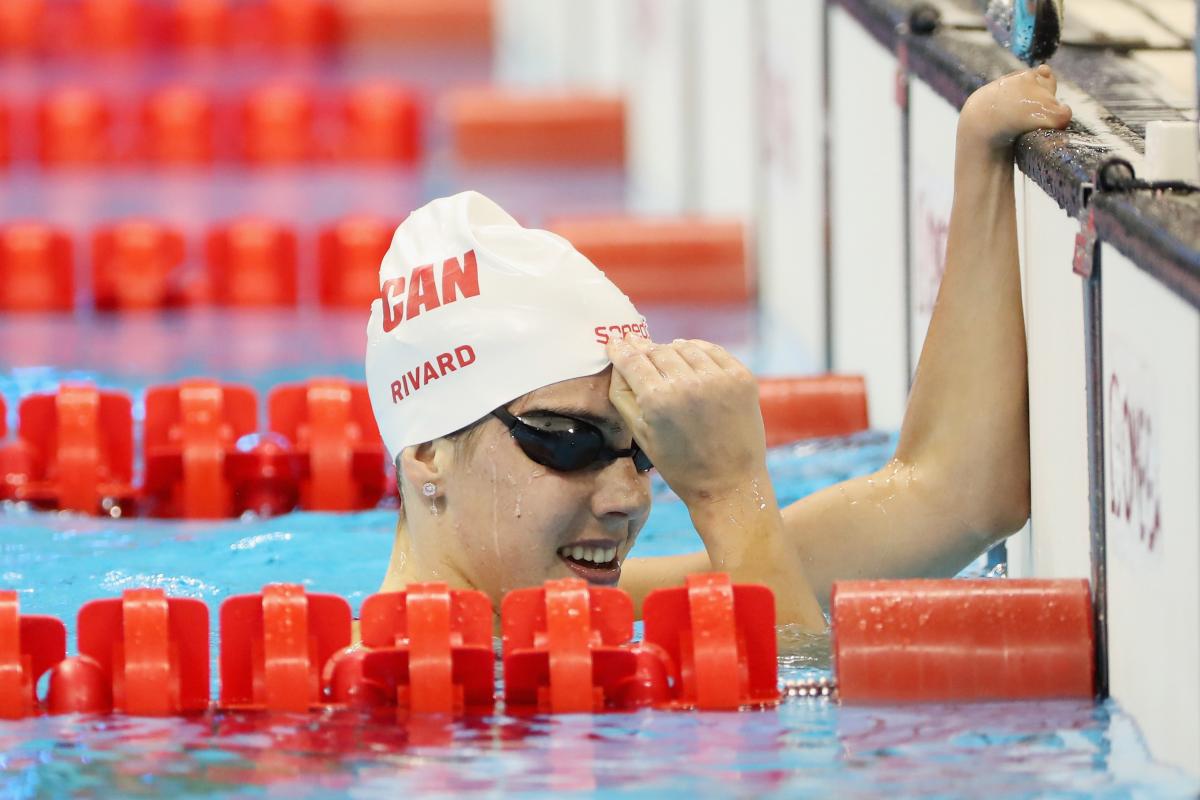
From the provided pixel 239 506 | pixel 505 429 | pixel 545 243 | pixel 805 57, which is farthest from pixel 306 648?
pixel 805 57

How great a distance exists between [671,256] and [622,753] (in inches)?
170

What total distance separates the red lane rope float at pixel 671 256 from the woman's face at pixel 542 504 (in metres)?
3.80

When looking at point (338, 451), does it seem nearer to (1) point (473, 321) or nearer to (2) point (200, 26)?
(1) point (473, 321)

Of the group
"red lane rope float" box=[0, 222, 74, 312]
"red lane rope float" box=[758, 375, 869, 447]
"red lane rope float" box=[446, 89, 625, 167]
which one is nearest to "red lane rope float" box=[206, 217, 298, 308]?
"red lane rope float" box=[0, 222, 74, 312]

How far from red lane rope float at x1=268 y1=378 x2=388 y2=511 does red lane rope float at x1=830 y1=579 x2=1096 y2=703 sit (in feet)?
6.15

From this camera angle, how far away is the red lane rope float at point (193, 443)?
14.0ft

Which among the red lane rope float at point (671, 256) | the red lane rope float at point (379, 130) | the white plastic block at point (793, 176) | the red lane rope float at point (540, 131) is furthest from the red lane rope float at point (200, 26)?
the white plastic block at point (793, 176)

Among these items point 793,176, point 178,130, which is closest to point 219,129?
point 178,130

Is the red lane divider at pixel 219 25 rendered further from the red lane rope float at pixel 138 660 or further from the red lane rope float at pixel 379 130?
the red lane rope float at pixel 138 660

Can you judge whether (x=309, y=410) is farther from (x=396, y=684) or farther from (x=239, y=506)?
(x=396, y=684)

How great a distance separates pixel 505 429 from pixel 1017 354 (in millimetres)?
699

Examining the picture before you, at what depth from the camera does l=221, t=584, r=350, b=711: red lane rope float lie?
2.60m

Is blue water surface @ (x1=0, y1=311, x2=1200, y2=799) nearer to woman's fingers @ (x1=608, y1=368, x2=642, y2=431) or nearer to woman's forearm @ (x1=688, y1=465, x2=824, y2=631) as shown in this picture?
woman's forearm @ (x1=688, y1=465, x2=824, y2=631)

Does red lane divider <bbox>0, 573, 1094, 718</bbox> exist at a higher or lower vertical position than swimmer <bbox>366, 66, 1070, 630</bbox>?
lower
